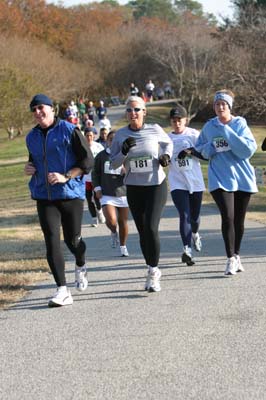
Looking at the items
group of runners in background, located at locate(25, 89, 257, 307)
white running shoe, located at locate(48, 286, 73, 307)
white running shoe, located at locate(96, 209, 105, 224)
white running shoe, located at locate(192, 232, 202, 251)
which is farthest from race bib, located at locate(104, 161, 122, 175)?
white running shoe, located at locate(96, 209, 105, 224)

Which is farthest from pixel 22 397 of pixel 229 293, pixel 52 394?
pixel 229 293

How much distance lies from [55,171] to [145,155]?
0.97 m

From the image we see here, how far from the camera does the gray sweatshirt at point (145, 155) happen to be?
7793 millimetres

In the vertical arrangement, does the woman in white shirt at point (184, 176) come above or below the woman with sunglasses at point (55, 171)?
below

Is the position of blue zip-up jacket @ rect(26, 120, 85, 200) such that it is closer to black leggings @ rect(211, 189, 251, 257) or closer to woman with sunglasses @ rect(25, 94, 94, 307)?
woman with sunglasses @ rect(25, 94, 94, 307)

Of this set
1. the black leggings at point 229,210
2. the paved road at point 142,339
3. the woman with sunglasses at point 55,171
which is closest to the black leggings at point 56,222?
the woman with sunglasses at point 55,171

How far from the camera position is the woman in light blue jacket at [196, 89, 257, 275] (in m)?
8.41

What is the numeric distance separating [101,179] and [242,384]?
6464mm

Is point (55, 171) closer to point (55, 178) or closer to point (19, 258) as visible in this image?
point (55, 178)

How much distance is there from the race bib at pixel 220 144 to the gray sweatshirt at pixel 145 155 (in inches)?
32.7

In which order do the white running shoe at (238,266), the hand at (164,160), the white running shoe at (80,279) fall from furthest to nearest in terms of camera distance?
the white running shoe at (238,266), the white running shoe at (80,279), the hand at (164,160)

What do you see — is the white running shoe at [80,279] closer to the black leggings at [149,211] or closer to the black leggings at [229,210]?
the black leggings at [149,211]

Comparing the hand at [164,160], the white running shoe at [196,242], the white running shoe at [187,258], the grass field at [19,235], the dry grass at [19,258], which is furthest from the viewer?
the white running shoe at [196,242]

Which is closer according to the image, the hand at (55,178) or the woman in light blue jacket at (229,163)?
the hand at (55,178)
